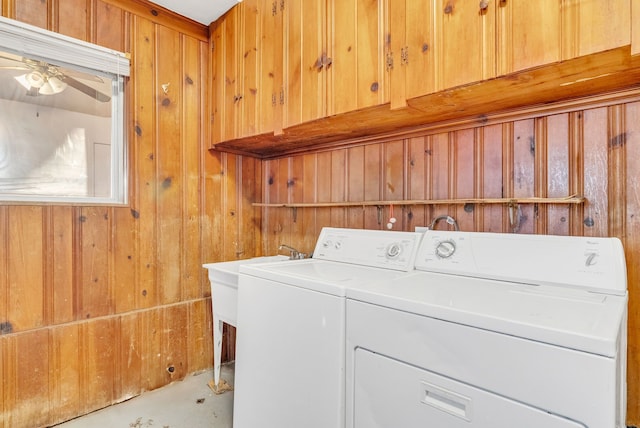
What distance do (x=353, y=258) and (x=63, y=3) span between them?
1.98 metres

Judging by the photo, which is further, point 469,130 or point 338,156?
point 338,156

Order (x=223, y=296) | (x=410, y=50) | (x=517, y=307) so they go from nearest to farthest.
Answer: (x=517, y=307) < (x=410, y=50) < (x=223, y=296)

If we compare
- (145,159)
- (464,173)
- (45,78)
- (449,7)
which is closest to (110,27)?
(45,78)

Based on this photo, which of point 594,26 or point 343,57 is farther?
point 343,57

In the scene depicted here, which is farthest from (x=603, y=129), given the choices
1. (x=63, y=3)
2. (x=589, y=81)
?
(x=63, y=3)

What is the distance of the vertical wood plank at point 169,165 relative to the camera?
Answer: 83.3 inches

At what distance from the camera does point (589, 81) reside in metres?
1.16

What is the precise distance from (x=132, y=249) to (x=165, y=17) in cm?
141

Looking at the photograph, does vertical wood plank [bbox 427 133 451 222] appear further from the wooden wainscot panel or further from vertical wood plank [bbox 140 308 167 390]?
vertical wood plank [bbox 140 308 167 390]

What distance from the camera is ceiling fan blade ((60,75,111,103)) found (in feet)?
6.13

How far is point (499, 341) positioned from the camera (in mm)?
821

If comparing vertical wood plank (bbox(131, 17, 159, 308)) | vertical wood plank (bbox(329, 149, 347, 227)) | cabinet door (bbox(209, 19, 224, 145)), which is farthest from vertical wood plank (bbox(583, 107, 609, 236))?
vertical wood plank (bbox(131, 17, 159, 308))

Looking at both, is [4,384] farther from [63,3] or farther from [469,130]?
[469,130]

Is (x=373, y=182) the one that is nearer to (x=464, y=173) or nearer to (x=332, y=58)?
(x=464, y=173)
